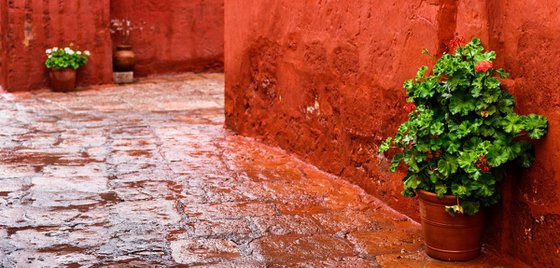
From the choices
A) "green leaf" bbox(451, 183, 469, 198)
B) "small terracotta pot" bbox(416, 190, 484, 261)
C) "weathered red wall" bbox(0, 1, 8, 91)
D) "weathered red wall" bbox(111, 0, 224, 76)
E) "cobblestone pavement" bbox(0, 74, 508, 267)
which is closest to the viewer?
"green leaf" bbox(451, 183, 469, 198)

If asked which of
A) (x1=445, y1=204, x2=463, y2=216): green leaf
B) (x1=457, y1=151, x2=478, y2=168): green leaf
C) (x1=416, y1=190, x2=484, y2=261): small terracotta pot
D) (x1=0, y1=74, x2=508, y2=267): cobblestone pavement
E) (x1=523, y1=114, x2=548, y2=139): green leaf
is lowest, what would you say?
(x1=0, y1=74, x2=508, y2=267): cobblestone pavement

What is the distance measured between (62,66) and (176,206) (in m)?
6.33

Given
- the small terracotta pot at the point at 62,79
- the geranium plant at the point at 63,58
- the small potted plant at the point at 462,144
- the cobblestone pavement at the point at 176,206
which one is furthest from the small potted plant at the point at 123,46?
the small potted plant at the point at 462,144

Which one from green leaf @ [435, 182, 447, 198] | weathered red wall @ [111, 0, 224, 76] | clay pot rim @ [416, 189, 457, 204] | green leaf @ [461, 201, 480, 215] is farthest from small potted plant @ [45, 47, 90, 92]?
green leaf @ [461, 201, 480, 215]

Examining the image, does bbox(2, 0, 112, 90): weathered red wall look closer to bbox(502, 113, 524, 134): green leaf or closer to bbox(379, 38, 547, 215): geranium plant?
bbox(379, 38, 547, 215): geranium plant

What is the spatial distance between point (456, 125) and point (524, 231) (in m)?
0.61

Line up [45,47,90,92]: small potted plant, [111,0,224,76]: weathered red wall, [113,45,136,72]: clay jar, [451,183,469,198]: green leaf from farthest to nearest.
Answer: [111,0,224,76]: weathered red wall < [113,45,136,72]: clay jar < [45,47,90,92]: small potted plant < [451,183,469,198]: green leaf

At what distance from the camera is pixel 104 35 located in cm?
1124

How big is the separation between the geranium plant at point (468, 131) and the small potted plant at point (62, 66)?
7.74 metres

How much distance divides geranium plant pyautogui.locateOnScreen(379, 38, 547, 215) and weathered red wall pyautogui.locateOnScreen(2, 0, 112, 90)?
7.98 m

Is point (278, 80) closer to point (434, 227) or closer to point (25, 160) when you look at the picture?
point (25, 160)

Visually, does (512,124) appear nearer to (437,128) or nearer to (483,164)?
(483,164)

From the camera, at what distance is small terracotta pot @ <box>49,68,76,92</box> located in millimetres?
10664

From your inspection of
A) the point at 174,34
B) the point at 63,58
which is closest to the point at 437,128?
the point at 63,58
